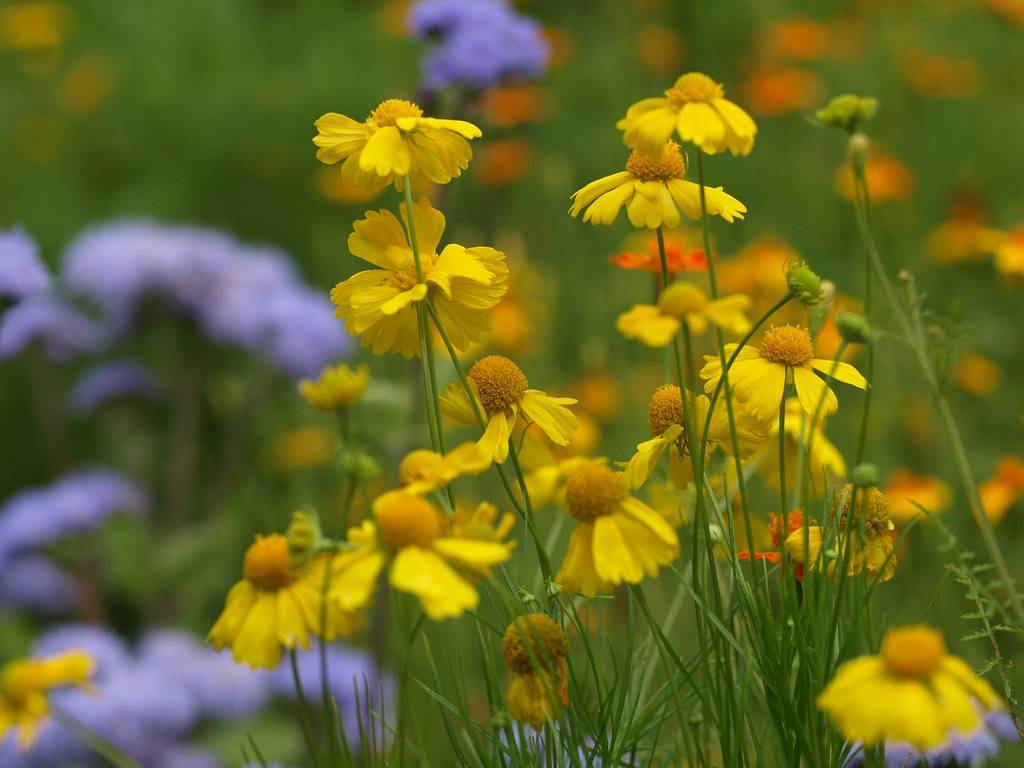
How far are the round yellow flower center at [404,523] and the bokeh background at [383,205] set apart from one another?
0.71 m

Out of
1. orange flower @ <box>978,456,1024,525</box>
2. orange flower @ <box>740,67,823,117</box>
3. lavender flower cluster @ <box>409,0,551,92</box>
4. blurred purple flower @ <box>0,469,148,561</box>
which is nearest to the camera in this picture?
orange flower @ <box>978,456,1024,525</box>

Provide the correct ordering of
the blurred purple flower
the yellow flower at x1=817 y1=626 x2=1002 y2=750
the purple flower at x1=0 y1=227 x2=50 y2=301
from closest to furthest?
the yellow flower at x1=817 y1=626 x2=1002 y2=750 → the purple flower at x1=0 y1=227 x2=50 y2=301 → the blurred purple flower

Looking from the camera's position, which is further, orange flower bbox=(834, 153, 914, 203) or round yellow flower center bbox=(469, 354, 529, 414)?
orange flower bbox=(834, 153, 914, 203)

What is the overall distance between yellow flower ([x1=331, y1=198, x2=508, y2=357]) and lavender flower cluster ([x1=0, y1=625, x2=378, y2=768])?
2.19ft

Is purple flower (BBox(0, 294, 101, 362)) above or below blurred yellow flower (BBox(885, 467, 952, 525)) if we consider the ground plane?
above

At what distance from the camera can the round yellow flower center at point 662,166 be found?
0.63 m

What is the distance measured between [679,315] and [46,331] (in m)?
1.25

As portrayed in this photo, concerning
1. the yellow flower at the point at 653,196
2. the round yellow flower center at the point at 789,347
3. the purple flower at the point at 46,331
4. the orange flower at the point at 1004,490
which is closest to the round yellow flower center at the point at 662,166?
the yellow flower at the point at 653,196

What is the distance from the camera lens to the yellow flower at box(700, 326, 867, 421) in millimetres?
625

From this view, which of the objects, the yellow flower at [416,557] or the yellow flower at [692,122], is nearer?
the yellow flower at [416,557]

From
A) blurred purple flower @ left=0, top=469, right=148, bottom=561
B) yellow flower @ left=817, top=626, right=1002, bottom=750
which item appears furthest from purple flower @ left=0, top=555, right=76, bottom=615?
yellow flower @ left=817, top=626, right=1002, bottom=750

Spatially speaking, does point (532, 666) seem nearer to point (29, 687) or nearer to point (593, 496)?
point (593, 496)

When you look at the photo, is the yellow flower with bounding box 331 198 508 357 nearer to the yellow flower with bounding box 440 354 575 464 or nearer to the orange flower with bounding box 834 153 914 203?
the yellow flower with bounding box 440 354 575 464

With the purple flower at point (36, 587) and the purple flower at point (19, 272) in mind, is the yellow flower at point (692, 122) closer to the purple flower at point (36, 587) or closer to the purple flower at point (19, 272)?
the purple flower at point (19, 272)
